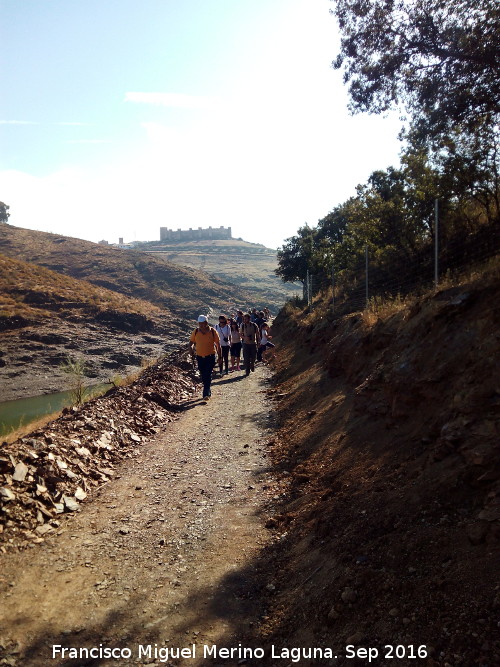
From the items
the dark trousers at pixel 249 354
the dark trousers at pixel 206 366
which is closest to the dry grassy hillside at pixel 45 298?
the dark trousers at pixel 249 354

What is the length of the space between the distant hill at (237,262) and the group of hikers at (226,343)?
62.2m

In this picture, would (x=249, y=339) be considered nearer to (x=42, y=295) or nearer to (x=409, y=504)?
(x=409, y=504)

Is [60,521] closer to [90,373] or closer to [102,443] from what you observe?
[102,443]

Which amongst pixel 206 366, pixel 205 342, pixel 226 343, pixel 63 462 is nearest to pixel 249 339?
pixel 226 343

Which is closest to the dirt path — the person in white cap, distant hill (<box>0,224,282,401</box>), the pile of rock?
the pile of rock

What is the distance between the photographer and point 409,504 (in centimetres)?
367

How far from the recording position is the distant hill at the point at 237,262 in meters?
106

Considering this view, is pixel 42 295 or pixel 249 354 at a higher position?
pixel 42 295

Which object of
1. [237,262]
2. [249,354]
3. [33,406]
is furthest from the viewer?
[237,262]

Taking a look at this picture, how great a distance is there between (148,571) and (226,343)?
39.3 ft

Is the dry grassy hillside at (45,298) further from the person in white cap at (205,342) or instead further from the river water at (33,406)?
the person in white cap at (205,342)

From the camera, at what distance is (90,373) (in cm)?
2844

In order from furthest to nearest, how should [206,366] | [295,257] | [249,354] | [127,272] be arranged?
1. [127,272]
2. [295,257]
3. [249,354]
4. [206,366]

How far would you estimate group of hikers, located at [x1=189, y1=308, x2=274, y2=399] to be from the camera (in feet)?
35.0
